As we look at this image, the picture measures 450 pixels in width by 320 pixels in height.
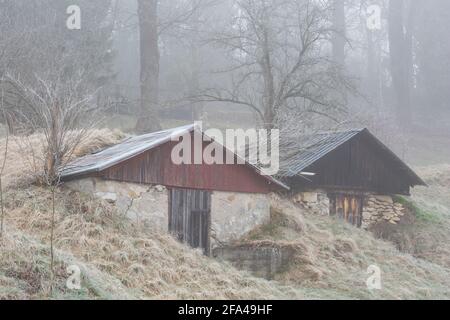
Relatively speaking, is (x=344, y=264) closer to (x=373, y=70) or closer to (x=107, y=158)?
(x=107, y=158)

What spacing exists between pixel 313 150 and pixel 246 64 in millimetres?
5153

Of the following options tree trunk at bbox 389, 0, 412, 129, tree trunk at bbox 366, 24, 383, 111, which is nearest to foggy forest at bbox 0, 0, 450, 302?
tree trunk at bbox 389, 0, 412, 129

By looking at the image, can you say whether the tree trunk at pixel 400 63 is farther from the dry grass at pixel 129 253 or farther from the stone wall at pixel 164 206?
the dry grass at pixel 129 253

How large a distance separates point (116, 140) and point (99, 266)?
6.15 metres

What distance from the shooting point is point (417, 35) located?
3750 centimetres

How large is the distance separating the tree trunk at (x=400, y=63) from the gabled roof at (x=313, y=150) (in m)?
16.6

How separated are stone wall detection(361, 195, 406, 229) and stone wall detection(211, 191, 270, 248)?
4.72m

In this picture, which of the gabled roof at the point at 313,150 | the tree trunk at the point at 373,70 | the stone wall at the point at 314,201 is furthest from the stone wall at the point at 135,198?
the tree trunk at the point at 373,70

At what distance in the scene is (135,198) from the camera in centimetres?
1173

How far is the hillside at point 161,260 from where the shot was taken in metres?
8.41

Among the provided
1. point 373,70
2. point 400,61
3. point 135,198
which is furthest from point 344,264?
point 373,70

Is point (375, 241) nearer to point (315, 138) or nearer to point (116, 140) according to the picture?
point (315, 138)

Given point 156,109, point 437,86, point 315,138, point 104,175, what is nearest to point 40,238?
point 104,175

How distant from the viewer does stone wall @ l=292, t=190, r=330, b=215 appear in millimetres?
16219
